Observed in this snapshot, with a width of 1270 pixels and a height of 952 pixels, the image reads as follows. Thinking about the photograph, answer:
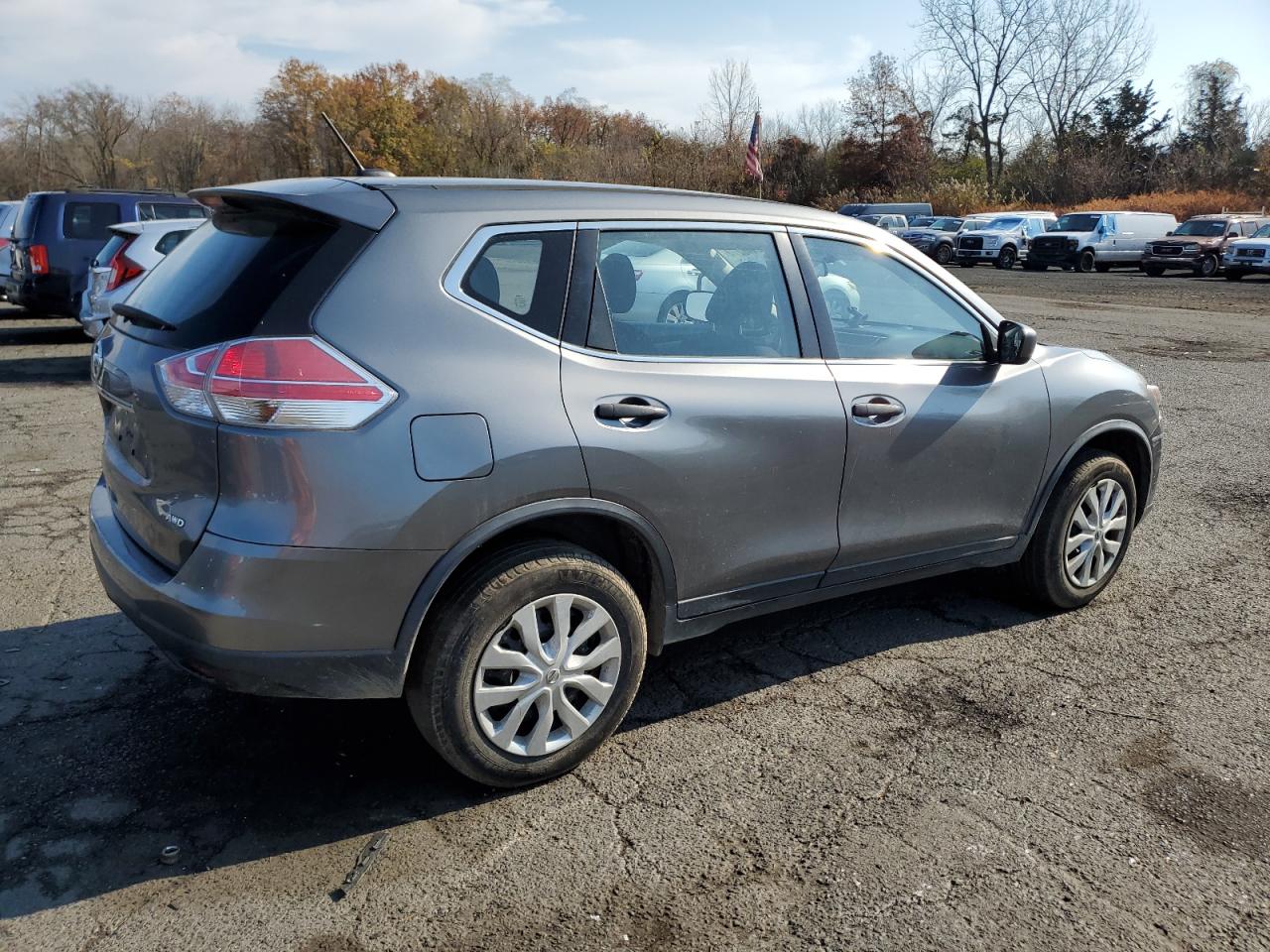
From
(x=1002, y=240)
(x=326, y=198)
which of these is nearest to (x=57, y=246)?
(x=326, y=198)

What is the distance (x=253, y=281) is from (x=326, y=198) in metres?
0.32

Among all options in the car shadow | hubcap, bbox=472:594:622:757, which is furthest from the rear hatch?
hubcap, bbox=472:594:622:757

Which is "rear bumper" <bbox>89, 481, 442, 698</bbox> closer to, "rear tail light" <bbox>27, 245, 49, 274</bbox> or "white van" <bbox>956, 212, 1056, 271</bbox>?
"rear tail light" <bbox>27, 245, 49, 274</bbox>

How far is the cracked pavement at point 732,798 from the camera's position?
2594 mm

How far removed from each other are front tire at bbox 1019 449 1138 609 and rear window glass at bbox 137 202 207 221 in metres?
12.2

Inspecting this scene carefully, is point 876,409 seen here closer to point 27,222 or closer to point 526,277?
point 526,277

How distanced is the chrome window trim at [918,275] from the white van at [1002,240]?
35.0 meters

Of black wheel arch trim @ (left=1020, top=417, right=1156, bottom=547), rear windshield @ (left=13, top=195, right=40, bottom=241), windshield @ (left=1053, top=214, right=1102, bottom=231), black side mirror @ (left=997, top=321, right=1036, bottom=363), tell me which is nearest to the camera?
black side mirror @ (left=997, top=321, right=1036, bottom=363)

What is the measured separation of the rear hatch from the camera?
2.78 m

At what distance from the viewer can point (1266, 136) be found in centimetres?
5759

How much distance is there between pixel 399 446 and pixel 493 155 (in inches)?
1553

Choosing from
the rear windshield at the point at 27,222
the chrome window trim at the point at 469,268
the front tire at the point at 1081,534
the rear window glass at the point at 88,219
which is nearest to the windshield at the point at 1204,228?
the rear window glass at the point at 88,219

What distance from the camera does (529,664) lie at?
304 centimetres

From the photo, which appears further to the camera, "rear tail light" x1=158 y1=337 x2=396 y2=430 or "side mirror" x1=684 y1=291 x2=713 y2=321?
"side mirror" x1=684 y1=291 x2=713 y2=321
